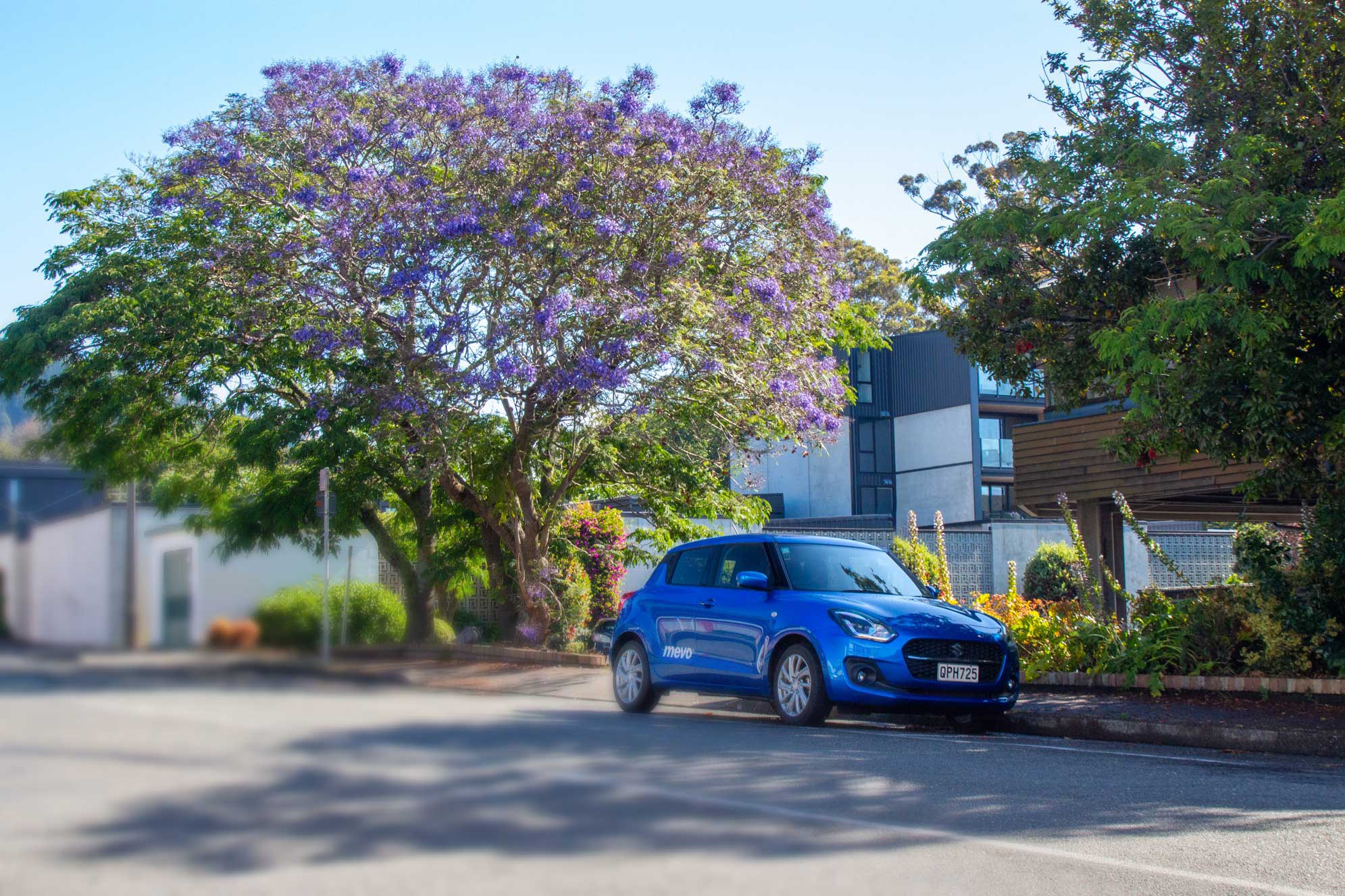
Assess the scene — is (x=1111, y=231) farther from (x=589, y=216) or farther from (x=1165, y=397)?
(x=589, y=216)

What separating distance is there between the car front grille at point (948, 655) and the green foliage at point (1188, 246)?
247cm

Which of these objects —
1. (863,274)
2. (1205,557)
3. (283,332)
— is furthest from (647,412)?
(863,274)

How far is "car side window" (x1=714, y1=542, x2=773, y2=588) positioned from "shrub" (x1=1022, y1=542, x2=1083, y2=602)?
77.7ft

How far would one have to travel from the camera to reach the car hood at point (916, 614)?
10180 millimetres

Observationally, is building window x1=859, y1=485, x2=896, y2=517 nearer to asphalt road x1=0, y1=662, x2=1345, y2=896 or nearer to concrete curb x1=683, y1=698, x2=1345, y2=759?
concrete curb x1=683, y1=698, x2=1345, y2=759

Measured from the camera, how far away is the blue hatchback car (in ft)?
32.8

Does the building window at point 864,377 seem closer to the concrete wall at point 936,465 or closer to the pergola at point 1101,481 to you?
the concrete wall at point 936,465

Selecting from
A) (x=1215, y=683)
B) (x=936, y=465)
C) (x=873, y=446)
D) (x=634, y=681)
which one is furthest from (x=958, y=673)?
(x=873, y=446)

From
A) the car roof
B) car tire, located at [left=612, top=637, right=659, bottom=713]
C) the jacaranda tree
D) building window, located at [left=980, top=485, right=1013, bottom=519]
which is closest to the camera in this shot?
car tire, located at [left=612, top=637, right=659, bottom=713]

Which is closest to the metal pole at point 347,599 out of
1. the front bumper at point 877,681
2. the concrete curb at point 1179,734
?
the front bumper at point 877,681

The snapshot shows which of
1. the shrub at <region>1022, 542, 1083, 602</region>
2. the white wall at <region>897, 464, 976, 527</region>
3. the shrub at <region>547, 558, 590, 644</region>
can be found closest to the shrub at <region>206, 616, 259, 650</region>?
the shrub at <region>547, 558, 590, 644</region>

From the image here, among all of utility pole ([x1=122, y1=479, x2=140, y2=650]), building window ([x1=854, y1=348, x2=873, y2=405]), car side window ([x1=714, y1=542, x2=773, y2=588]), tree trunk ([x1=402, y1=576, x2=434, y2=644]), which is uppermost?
building window ([x1=854, y1=348, x2=873, y2=405])

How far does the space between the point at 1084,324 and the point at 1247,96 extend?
267 centimetres

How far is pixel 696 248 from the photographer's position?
16.1 m
